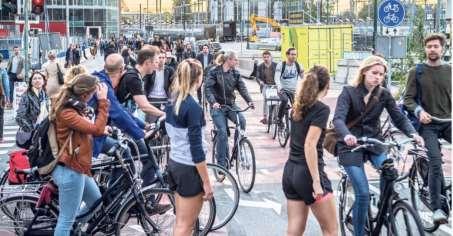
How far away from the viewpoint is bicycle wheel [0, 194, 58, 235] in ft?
20.6

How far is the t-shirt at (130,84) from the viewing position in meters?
7.84

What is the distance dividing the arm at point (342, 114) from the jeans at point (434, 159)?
44.8 inches

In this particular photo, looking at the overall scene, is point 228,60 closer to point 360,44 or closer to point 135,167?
point 135,167

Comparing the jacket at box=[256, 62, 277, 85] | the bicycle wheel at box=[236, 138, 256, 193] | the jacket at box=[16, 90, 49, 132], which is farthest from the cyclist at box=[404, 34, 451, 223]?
the jacket at box=[256, 62, 277, 85]

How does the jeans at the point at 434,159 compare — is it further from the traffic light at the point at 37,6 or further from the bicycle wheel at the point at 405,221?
the traffic light at the point at 37,6

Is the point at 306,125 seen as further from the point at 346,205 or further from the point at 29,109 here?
the point at 29,109

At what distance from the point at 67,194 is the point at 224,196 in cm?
224

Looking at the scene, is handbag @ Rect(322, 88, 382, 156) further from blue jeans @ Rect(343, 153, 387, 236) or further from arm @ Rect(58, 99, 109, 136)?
arm @ Rect(58, 99, 109, 136)

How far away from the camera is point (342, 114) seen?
19.4 ft

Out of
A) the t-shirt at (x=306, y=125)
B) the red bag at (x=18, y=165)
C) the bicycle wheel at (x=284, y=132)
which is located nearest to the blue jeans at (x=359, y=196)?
the t-shirt at (x=306, y=125)

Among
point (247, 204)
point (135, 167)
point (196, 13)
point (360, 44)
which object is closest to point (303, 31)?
point (360, 44)

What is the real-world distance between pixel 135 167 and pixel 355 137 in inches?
74.3

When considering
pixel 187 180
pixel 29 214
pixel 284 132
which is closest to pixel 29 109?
pixel 284 132

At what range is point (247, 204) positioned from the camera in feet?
27.8
